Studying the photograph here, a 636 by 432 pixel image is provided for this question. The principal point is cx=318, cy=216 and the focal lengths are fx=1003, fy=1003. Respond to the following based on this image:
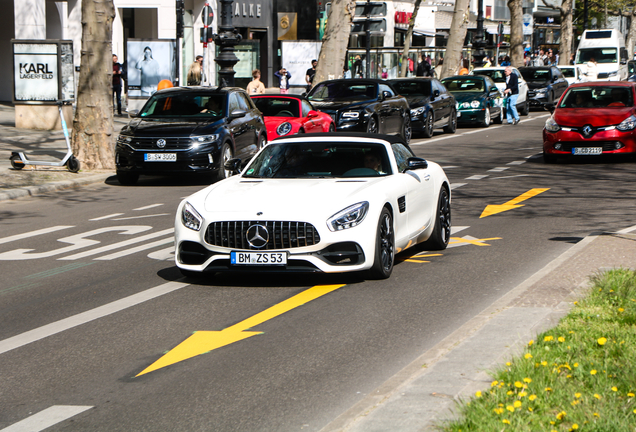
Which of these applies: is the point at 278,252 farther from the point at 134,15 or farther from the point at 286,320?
the point at 134,15

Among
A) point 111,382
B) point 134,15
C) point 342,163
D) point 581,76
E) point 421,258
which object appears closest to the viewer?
point 111,382

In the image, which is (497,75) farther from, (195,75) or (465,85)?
(195,75)

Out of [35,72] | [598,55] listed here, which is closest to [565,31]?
[598,55]

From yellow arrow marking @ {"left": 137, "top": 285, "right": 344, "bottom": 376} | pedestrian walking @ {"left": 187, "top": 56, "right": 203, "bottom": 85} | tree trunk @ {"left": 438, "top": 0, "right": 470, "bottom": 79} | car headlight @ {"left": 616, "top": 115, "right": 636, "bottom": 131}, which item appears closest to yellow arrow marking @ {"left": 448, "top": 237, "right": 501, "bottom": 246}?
yellow arrow marking @ {"left": 137, "top": 285, "right": 344, "bottom": 376}

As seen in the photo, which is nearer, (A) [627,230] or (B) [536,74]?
(A) [627,230]

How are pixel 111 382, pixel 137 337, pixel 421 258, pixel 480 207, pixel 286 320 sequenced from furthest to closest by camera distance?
pixel 480 207
pixel 421 258
pixel 286 320
pixel 137 337
pixel 111 382

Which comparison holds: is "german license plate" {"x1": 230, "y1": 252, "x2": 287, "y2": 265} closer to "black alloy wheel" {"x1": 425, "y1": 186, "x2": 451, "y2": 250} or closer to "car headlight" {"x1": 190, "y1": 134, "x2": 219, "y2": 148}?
"black alloy wheel" {"x1": 425, "y1": 186, "x2": 451, "y2": 250}

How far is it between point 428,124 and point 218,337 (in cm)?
2193

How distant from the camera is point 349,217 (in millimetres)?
8297

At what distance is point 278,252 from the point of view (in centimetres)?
819

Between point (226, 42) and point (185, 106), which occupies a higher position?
point (226, 42)

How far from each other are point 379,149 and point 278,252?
1.88 metres

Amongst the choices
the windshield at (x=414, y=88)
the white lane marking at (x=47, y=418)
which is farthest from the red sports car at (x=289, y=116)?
the white lane marking at (x=47, y=418)

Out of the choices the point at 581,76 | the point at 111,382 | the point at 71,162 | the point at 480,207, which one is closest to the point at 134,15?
the point at 581,76
